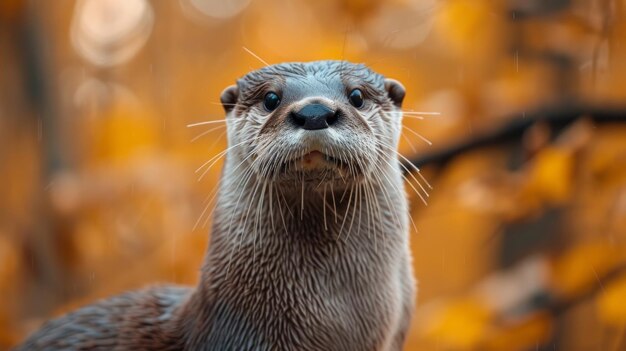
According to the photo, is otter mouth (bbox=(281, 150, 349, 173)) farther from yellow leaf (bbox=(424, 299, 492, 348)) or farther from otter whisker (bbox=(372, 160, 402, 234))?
yellow leaf (bbox=(424, 299, 492, 348))

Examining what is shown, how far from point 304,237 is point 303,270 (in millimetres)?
93

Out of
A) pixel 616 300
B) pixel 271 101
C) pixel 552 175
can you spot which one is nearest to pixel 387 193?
pixel 271 101

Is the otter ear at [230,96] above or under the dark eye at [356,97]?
above

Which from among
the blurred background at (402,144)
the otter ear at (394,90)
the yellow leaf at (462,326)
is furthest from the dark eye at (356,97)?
the yellow leaf at (462,326)

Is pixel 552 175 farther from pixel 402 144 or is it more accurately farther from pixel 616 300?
pixel 402 144

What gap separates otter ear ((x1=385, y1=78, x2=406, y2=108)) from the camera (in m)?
2.54

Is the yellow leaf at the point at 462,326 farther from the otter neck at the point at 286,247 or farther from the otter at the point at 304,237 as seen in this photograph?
the otter neck at the point at 286,247

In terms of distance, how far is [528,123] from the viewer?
4.08 meters

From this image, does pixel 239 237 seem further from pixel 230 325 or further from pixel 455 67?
pixel 455 67

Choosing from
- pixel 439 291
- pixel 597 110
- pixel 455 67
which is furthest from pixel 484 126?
pixel 439 291

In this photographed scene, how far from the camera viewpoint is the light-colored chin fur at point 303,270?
2445 millimetres

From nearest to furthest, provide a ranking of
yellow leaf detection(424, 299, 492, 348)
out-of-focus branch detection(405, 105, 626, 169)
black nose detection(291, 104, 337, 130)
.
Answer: black nose detection(291, 104, 337, 130) < out-of-focus branch detection(405, 105, 626, 169) < yellow leaf detection(424, 299, 492, 348)

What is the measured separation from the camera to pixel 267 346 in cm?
245

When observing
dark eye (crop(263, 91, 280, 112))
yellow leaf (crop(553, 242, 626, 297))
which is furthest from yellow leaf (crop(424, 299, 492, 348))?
dark eye (crop(263, 91, 280, 112))
